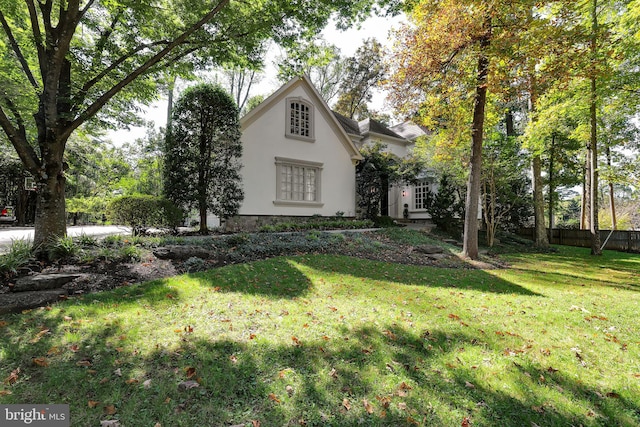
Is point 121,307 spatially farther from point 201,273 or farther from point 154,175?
point 154,175

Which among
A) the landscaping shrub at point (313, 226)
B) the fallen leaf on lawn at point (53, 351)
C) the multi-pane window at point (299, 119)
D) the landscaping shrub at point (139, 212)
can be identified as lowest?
the fallen leaf on lawn at point (53, 351)

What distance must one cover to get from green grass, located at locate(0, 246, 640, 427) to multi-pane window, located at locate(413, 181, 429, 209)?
14.4m

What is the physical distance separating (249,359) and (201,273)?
3.09 metres

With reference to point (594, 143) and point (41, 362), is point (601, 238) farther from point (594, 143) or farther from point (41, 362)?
point (41, 362)

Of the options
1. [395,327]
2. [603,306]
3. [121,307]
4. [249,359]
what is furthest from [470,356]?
[121,307]

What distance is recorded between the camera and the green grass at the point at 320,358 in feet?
7.68

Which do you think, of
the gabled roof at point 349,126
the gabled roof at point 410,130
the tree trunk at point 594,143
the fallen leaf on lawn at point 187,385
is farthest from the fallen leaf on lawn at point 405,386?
the gabled roof at point 410,130

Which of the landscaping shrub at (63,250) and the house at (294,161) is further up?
the house at (294,161)

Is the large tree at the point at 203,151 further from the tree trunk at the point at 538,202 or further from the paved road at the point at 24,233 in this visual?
the tree trunk at the point at 538,202

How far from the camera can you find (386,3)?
7.20 meters

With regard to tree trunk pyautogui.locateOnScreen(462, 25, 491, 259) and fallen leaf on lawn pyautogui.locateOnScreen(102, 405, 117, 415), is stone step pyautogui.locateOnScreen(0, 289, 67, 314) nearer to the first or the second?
fallen leaf on lawn pyautogui.locateOnScreen(102, 405, 117, 415)

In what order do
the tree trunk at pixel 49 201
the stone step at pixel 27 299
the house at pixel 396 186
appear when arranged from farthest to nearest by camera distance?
the house at pixel 396 186 < the tree trunk at pixel 49 201 < the stone step at pixel 27 299

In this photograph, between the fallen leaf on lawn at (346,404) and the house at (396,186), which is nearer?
the fallen leaf on lawn at (346,404)

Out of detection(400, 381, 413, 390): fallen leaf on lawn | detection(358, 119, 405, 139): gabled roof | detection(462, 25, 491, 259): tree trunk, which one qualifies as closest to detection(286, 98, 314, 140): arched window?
detection(358, 119, 405, 139): gabled roof
